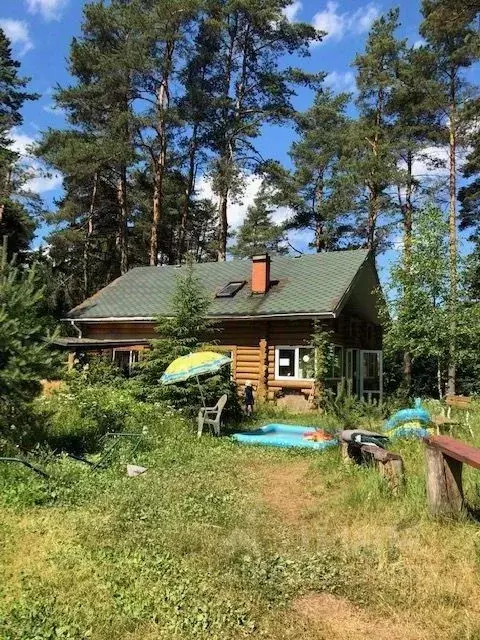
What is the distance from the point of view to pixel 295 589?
4.09 metres

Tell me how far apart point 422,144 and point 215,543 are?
81.5ft

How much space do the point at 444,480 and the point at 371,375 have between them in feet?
53.8

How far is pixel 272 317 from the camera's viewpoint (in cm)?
1812

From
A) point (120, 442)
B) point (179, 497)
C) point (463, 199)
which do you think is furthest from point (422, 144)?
point (179, 497)

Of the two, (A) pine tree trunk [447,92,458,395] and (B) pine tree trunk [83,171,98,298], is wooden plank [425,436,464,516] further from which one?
(B) pine tree trunk [83,171,98,298]

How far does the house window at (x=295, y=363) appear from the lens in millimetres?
17422

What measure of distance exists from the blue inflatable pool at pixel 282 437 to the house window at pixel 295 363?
11.7ft

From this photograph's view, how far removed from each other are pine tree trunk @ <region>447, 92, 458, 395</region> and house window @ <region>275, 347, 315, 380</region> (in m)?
4.52

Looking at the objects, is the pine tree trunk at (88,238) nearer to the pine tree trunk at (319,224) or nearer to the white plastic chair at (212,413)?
the pine tree trunk at (319,224)

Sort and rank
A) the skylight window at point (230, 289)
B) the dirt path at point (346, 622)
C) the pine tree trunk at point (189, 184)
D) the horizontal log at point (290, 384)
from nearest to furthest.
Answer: the dirt path at point (346, 622)
the horizontal log at point (290, 384)
the skylight window at point (230, 289)
the pine tree trunk at point (189, 184)

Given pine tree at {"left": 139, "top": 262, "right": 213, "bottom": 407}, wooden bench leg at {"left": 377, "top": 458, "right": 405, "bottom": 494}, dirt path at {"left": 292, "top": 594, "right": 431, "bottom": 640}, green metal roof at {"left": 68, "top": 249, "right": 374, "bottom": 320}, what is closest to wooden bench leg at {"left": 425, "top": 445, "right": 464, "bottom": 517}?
wooden bench leg at {"left": 377, "top": 458, "right": 405, "bottom": 494}

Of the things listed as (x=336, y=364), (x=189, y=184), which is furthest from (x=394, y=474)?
(x=189, y=184)

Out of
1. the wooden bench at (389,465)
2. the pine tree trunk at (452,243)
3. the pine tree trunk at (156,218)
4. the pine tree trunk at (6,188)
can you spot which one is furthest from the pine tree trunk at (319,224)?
the wooden bench at (389,465)

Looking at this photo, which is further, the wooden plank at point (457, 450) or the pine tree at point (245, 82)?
the pine tree at point (245, 82)
